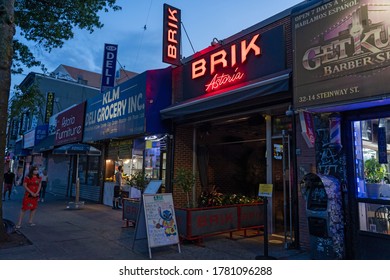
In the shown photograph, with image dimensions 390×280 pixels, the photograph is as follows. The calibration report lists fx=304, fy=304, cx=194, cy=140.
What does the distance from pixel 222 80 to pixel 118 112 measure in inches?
196

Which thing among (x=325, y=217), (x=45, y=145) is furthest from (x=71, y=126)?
(x=325, y=217)

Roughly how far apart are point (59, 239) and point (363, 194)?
6.55 meters

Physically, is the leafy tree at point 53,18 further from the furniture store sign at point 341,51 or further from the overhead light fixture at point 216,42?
the furniture store sign at point 341,51

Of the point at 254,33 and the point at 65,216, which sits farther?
the point at 65,216

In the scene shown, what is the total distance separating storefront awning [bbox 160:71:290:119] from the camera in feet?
20.0

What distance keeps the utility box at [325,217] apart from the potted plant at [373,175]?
50cm

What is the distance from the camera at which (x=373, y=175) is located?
520 cm

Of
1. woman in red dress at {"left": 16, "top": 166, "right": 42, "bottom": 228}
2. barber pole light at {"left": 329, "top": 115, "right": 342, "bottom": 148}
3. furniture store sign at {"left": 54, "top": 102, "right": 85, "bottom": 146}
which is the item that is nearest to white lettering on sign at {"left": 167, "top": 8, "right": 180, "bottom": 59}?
woman in red dress at {"left": 16, "top": 166, "right": 42, "bottom": 228}

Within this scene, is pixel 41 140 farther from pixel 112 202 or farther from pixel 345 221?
pixel 345 221

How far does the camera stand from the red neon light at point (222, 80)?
307 inches

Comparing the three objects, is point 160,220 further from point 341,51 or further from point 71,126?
point 71,126
